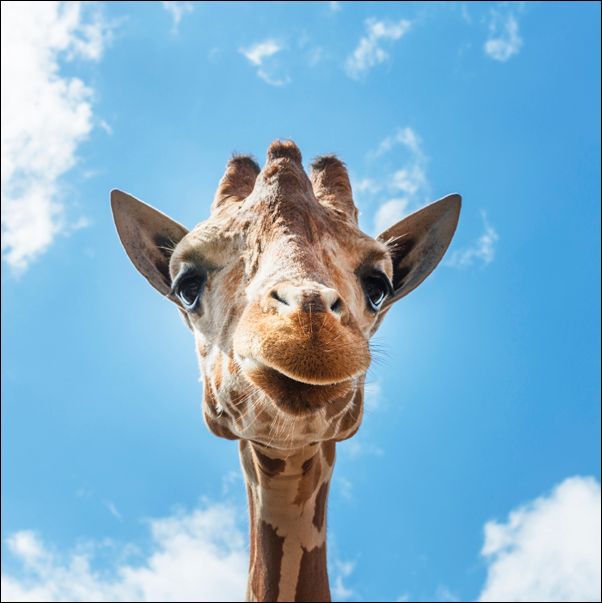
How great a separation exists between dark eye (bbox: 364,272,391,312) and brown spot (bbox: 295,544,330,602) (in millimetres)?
2531

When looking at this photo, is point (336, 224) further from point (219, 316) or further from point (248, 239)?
point (219, 316)

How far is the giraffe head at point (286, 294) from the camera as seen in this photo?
3.16 meters

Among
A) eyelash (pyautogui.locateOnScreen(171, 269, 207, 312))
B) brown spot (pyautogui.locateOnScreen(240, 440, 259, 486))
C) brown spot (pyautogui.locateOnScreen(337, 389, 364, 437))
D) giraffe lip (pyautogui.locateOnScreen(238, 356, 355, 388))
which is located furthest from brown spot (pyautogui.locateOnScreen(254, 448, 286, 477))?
giraffe lip (pyautogui.locateOnScreen(238, 356, 355, 388))

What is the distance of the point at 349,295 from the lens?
425 cm

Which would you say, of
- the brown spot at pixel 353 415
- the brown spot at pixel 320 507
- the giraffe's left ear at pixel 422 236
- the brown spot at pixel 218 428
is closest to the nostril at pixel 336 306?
the brown spot at pixel 353 415

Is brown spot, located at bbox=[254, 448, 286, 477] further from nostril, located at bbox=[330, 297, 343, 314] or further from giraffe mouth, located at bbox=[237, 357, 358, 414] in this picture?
nostril, located at bbox=[330, 297, 343, 314]

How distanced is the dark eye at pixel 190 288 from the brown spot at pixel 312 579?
8.66 feet

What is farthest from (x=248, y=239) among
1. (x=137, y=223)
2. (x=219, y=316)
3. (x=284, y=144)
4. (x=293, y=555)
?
(x=293, y=555)

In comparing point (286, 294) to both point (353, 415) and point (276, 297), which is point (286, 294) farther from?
point (353, 415)

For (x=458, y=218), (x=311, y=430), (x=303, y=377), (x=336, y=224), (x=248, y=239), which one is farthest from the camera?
(x=458, y=218)

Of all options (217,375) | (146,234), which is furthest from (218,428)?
(146,234)

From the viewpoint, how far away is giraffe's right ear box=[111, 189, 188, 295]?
6.01m

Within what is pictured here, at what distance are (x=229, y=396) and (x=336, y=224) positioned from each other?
163cm

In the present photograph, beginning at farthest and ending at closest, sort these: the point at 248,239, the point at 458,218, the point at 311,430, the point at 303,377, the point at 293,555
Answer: the point at 458,218 < the point at 293,555 < the point at 248,239 < the point at 311,430 < the point at 303,377
